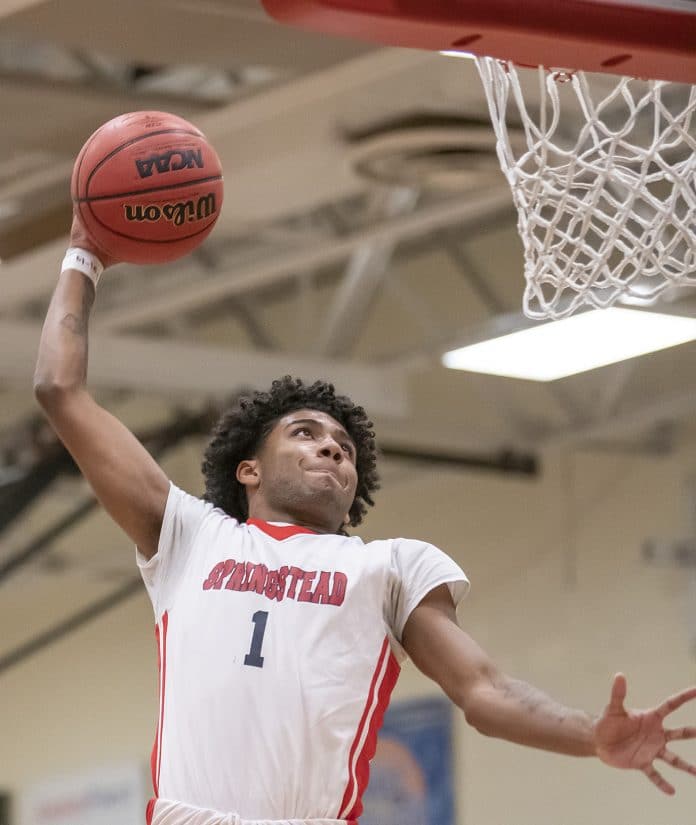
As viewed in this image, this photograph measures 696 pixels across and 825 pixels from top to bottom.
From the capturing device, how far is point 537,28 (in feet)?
10.8

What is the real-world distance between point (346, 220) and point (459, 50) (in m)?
5.32

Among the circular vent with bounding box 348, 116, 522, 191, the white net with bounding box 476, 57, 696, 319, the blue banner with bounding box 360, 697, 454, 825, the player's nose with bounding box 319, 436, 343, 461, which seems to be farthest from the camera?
the blue banner with bounding box 360, 697, 454, 825

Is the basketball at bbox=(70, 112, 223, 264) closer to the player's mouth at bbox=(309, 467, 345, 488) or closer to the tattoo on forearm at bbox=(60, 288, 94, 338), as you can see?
the tattoo on forearm at bbox=(60, 288, 94, 338)

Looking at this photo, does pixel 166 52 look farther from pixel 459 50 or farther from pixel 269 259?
pixel 459 50

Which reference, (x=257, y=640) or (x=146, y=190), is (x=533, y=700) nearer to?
(x=257, y=640)

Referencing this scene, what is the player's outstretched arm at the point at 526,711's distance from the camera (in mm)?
2891

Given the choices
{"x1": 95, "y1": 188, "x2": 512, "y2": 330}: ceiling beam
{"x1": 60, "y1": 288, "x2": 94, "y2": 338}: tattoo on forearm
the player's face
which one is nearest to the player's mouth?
the player's face

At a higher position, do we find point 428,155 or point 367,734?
point 428,155

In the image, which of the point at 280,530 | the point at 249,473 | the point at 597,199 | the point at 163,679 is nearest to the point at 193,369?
the point at 597,199

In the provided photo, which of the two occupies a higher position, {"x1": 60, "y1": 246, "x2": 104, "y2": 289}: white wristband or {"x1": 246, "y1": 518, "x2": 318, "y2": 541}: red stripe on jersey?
{"x1": 60, "y1": 246, "x2": 104, "y2": 289}: white wristband

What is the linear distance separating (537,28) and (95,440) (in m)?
1.15

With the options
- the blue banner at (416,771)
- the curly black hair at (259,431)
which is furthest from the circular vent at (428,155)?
the blue banner at (416,771)

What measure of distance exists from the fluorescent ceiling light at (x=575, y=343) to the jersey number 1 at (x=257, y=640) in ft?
15.2

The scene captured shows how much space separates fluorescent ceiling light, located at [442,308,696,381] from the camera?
26.8 ft
